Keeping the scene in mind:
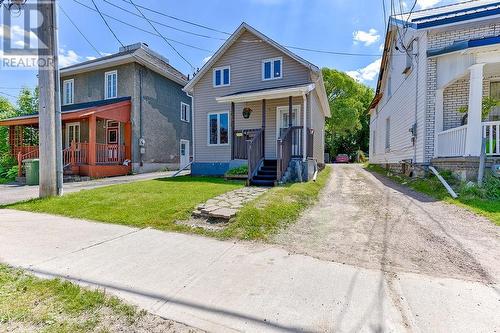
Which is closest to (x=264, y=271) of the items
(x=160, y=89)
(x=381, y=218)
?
(x=381, y=218)

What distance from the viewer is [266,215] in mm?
5238

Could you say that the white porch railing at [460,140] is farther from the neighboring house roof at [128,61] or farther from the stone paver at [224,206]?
the neighboring house roof at [128,61]

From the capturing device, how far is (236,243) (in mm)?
4262

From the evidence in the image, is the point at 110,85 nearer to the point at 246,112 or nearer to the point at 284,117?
the point at 246,112

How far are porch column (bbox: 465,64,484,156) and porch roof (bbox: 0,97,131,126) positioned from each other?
15.3 metres

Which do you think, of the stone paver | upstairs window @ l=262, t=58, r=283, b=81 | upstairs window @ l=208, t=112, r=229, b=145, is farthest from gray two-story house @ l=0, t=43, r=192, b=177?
the stone paver

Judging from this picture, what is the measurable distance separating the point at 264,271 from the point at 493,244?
356 centimetres

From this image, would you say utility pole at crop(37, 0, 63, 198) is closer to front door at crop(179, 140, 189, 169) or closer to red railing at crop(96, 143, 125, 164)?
red railing at crop(96, 143, 125, 164)

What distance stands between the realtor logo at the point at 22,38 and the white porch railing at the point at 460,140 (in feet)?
39.8

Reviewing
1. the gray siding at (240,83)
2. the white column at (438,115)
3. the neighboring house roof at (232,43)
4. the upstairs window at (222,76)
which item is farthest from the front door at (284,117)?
the white column at (438,115)

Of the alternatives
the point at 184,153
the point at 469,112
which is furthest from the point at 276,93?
the point at 184,153

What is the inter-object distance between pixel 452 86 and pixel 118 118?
1585 centimetres

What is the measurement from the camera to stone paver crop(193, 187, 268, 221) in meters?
5.37

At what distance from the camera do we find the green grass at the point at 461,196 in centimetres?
549
